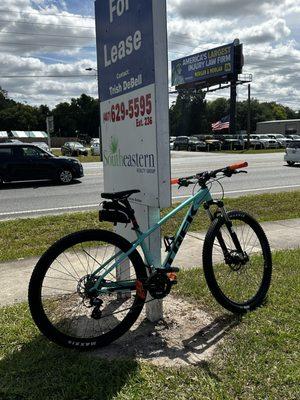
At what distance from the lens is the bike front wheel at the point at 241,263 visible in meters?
3.89

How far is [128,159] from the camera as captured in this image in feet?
13.0

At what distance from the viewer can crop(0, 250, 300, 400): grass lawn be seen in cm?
279

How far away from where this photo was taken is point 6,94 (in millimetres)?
132500

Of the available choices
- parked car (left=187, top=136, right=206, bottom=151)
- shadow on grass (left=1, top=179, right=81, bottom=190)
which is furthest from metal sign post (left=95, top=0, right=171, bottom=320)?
parked car (left=187, top=136, right=206, bottom=151)

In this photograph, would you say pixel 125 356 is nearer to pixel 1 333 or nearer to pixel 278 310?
pixel 1 333

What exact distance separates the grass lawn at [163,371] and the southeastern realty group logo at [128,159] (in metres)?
1.41

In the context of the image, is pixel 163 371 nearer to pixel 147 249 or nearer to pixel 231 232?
pixel 147 249

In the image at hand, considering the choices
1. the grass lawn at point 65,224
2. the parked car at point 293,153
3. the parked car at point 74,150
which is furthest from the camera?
the parked car at point 74,150

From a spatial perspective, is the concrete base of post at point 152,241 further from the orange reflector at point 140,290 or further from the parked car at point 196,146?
the parked car at point 196,146

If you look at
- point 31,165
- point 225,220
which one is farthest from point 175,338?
point 31,165

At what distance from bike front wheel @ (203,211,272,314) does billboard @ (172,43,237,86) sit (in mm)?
64082

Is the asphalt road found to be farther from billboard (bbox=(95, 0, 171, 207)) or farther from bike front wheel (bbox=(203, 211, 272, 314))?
bike front wheel (bbox=(203, 211, 272, 314))

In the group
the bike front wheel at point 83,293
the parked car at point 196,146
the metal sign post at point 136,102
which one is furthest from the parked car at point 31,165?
the parked car at point 196,146

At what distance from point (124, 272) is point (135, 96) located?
1447 mm
